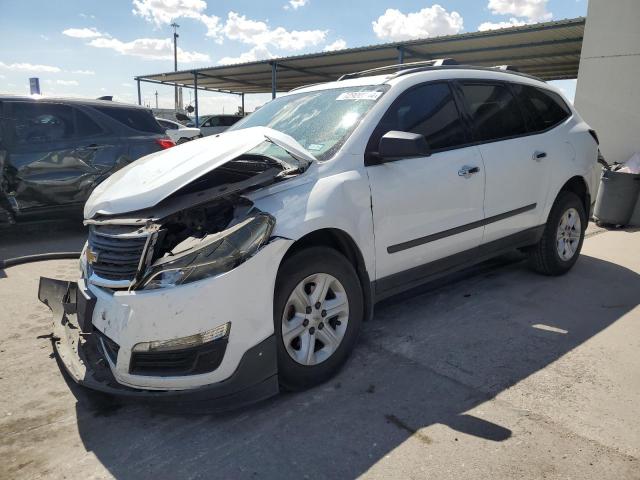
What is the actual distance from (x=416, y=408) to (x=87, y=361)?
1.83 m

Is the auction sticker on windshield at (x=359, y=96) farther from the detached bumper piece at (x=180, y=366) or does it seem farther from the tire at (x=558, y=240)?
the tire at (x=558, y=240)

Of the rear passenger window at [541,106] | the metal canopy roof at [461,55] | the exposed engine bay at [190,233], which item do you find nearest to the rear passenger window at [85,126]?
the exposed engine bay at [190,233]

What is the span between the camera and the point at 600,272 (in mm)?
5141

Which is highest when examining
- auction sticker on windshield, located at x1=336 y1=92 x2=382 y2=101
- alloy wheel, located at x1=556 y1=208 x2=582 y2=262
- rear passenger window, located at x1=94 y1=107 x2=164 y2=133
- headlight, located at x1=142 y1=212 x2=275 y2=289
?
auction sticker on windshield, located at x1=336 y1=92 x2=382 y2=101

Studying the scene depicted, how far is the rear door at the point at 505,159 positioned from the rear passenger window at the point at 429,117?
0.68 ft

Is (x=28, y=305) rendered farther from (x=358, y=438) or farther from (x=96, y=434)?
(x=358, y=438)

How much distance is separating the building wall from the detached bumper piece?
812cm

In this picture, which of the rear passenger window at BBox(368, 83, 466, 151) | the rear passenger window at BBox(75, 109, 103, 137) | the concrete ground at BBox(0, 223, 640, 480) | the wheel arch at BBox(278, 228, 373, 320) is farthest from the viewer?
the rear passenger window at BBox(75, 109, 103, 137)

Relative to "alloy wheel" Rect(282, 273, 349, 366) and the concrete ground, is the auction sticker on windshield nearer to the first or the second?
"alloy wheel" Rect(282, 273, 349, 366)

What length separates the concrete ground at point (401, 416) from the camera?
2293 mm

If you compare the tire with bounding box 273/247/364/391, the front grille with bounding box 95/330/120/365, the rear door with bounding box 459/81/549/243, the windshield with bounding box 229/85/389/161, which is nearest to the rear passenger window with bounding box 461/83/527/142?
the rear door with bounding box 459/81/549/243

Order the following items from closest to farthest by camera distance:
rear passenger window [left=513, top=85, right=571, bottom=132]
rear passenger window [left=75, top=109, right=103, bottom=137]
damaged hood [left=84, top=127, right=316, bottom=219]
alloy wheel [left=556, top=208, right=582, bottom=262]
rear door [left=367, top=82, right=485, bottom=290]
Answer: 1. damaged hood [left=84, top=127, right=316, bottom=219]
2. rear door [left=367, top=82, right=485, bottom=290]
3. rear passenger window [left=513, top=85, right=571, bottom=132]
4. alloy wheel [left=556, top=208, right=582, bottom=262]
5. rear passenger window [left=75, top=109, right=103, bottom=137]

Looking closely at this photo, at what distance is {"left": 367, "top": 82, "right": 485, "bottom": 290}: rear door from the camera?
3.24m

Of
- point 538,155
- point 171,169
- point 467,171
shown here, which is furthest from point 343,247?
point 538,155
